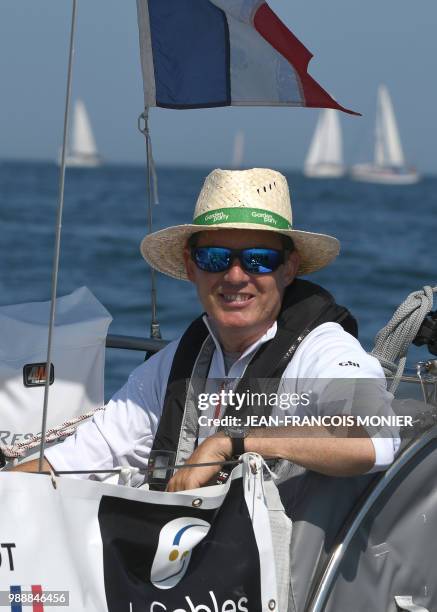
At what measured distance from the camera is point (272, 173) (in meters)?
3.10

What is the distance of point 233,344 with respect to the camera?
3031 mm

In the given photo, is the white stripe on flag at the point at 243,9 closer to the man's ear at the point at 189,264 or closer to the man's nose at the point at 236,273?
the man's ear at the point at 189,264

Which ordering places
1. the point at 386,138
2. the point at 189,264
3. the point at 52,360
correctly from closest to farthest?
the point at 189,264 → the point at 52,360 → the point at 386,138

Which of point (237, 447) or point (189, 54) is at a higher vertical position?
point (189, 54)

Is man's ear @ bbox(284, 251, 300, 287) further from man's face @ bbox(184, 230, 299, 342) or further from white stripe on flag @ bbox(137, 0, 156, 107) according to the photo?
white stripe on flag @ bbox(137, 0, 156, 107)

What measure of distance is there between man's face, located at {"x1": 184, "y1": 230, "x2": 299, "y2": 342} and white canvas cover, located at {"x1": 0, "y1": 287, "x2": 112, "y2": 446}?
948mm

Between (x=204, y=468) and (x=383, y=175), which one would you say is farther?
(x=383, y=175)

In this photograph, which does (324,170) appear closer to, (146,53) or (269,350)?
(146,53)

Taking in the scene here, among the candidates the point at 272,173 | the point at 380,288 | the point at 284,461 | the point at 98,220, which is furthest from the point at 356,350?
the point at 98,220

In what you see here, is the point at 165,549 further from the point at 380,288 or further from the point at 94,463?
the point at 380,288

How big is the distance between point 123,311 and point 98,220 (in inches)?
638

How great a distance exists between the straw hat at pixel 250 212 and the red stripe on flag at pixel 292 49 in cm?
39

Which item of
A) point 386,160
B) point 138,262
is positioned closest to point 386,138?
point 386,160

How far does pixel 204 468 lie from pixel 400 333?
0.75m
